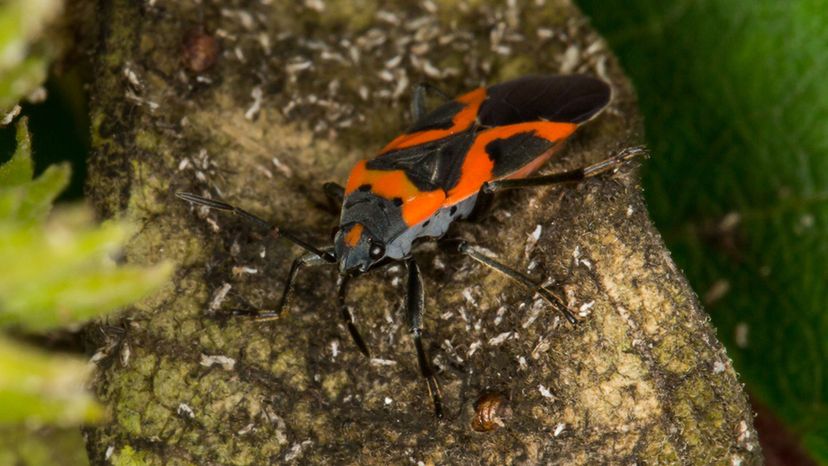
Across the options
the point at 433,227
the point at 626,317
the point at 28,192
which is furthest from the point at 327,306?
the point at 28,192

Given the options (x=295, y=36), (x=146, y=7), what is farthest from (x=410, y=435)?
(x=146, y=7)

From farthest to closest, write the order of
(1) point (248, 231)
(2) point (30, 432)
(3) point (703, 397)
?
(1) point (248, 231)
(3) point (703, 397)
(2) point (30, 432)

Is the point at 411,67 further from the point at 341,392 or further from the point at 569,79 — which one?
the point at 341,392

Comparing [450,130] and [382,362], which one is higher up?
[450,130]

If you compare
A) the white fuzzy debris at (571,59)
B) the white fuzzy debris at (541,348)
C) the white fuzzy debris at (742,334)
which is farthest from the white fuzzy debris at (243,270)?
the white fuzzy debris at (742,334)

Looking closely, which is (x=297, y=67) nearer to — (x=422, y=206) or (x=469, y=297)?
(x=422, y=206)
